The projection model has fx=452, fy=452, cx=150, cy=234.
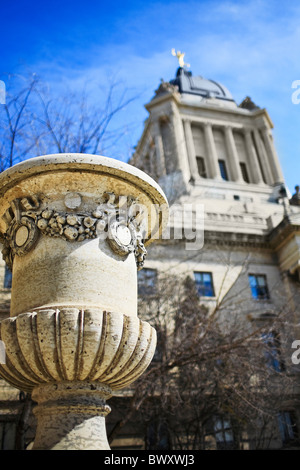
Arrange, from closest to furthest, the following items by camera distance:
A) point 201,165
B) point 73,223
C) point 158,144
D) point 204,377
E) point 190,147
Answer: point 73,223 → point 204,377 → point 158,144 → point 190,147 → point 201,165

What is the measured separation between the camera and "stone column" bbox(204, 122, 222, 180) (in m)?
41.0

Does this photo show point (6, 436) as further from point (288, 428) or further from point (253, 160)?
point (253, 160)

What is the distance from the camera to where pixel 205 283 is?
21.4 meters

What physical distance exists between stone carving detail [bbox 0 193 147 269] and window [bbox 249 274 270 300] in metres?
18.3

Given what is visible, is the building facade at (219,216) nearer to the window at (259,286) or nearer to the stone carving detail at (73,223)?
the window at (259,286)

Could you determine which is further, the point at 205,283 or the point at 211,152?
the point at 211,152

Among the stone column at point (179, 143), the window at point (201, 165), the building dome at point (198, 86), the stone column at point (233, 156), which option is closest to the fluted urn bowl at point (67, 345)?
the stone column at point (179, 143)

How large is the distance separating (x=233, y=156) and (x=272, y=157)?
4.11 meters

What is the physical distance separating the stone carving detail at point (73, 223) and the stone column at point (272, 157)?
3944cm

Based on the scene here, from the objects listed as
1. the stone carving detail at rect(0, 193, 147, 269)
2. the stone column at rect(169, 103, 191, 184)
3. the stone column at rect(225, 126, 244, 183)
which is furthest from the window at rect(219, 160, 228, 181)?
the stone carving detail at rect(0, 193, 147, 269)

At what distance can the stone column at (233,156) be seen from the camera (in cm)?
4130

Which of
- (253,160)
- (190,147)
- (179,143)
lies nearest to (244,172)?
(253,160)

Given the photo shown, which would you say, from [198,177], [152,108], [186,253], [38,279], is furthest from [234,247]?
[152,108]

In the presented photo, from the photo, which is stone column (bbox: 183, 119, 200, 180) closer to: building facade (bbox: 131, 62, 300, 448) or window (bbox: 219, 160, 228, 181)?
building facade (bbox: 131, 62, 300, 448)
